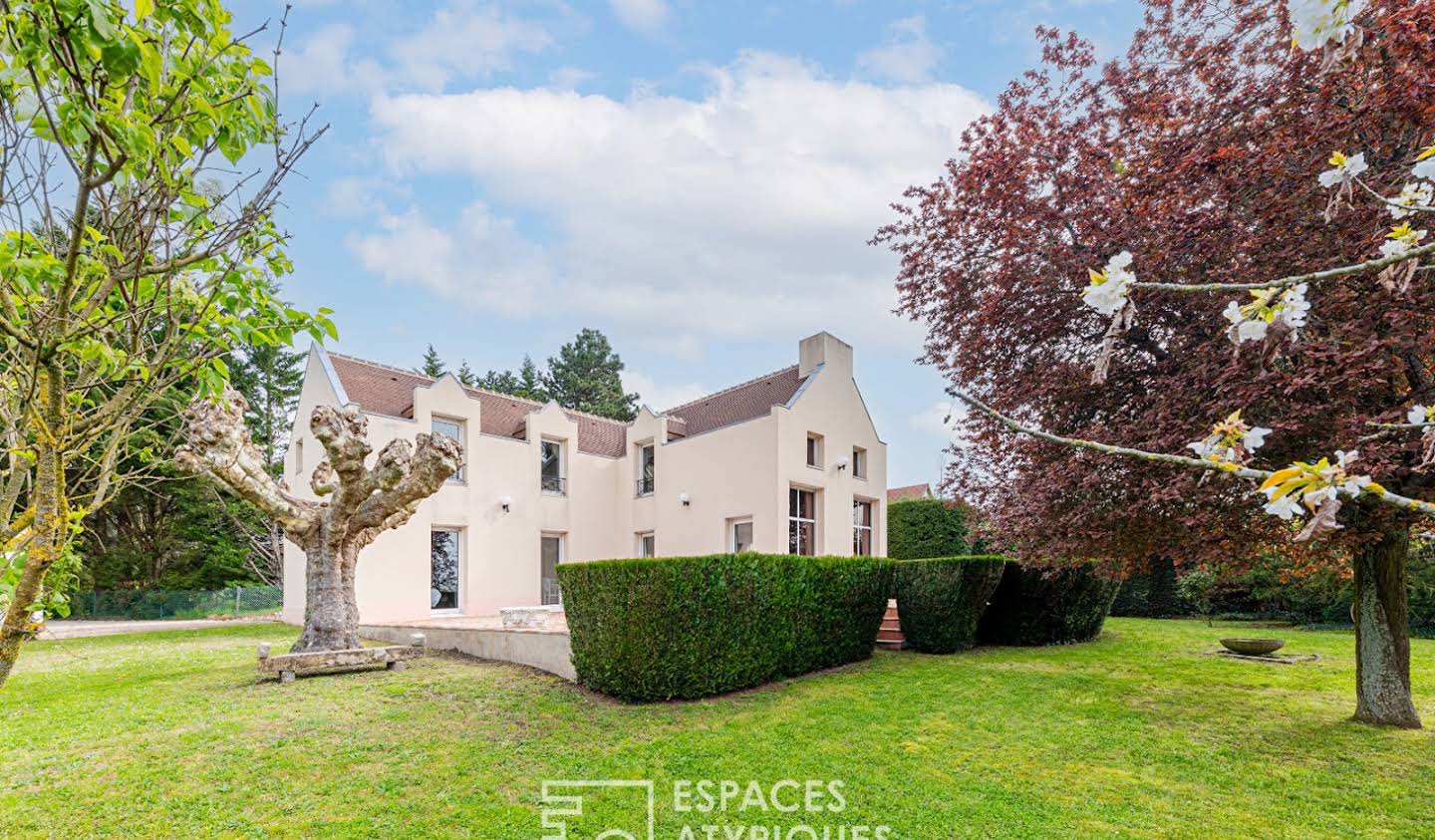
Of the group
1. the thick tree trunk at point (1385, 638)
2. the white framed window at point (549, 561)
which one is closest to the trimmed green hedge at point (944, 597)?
the thick tree trunk at point (1385, 638)

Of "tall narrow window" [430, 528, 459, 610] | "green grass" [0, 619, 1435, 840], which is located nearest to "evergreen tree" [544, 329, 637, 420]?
"tall narrow window" [430, 528, 459, 610]

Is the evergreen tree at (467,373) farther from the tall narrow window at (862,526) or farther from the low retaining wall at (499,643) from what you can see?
the tall narrow window at (862,526)

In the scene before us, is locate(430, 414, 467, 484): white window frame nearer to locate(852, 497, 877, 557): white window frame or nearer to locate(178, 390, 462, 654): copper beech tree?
locate(178, 390, 462, 654): copper beech tree

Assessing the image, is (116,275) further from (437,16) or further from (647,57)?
(647,57)

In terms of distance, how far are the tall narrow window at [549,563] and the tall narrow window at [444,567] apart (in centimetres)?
236

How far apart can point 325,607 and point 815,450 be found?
11.4 meters

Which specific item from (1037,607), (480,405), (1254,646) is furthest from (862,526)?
(480,405)

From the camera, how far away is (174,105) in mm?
2205

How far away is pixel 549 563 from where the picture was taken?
62.7 feet

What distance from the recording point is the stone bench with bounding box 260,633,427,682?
988 cm

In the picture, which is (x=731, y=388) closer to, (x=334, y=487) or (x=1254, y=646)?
(x=334, y=487)

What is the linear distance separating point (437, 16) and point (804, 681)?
8.68m

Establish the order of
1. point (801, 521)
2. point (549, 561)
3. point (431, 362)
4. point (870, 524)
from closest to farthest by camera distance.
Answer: point (801, 521) → point (549, 561) → point (870, 524) → point (431, 362)

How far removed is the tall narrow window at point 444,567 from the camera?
16922 millimetres
